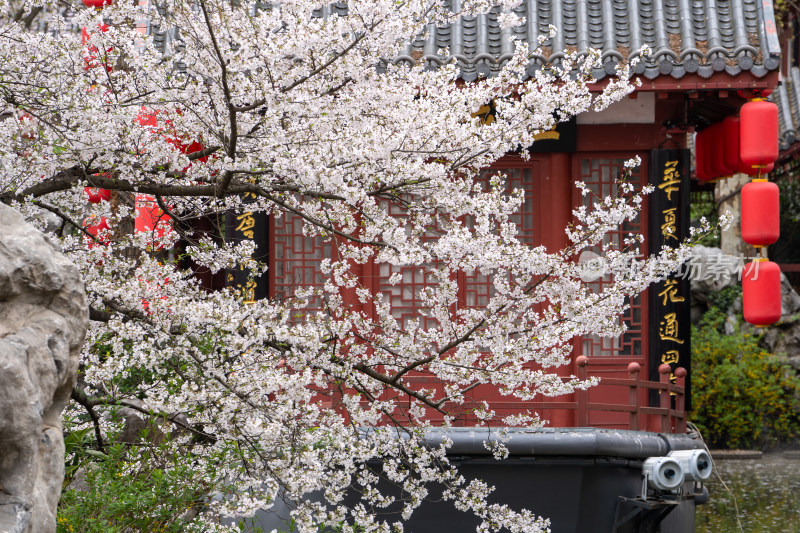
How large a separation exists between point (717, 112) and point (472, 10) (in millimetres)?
4411

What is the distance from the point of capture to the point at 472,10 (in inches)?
225

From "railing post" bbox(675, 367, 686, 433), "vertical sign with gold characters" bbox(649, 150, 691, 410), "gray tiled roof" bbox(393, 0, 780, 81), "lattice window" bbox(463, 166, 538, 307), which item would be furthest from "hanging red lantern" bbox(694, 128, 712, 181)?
"railing post" bbox(675, 367, 686, 433)

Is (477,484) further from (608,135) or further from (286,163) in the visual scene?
(608,135)

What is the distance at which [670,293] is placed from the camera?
876cm

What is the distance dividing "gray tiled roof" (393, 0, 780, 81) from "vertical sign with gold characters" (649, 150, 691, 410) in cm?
103

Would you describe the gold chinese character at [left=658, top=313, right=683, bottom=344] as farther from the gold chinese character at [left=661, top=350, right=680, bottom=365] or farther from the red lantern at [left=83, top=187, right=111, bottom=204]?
the red lantern at [left=83, top=187, right=111, bottom=204]

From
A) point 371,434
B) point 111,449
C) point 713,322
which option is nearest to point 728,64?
point 371,434

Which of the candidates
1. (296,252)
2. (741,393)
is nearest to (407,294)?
(296,252)

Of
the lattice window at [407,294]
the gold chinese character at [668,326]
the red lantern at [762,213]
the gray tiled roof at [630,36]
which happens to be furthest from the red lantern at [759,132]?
the lattice window at [407,294]

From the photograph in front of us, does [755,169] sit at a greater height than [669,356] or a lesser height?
greater

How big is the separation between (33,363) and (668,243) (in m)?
6.67

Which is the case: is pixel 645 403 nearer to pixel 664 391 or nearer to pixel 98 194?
pixel 664 391

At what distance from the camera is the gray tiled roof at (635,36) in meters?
8.09

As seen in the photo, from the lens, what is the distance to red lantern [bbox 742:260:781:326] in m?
8.59
